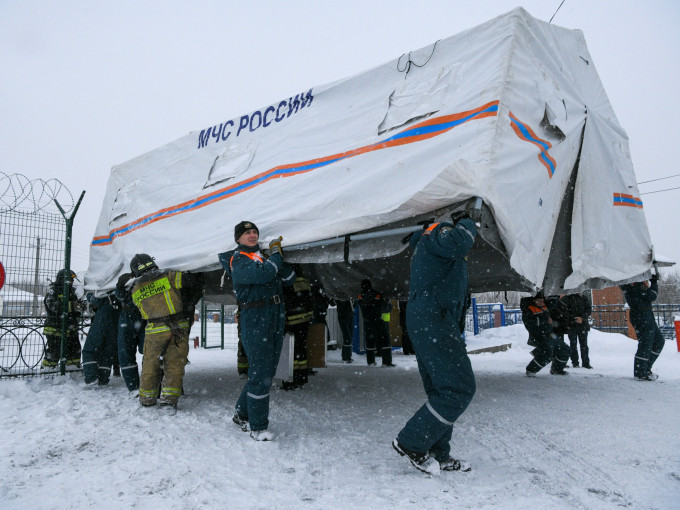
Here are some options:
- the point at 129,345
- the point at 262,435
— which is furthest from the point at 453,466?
the point at 129,345

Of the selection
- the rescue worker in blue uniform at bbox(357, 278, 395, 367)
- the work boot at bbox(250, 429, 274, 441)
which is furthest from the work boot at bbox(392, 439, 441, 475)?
the rescue worker in blue uniform at bbox(357, 278, 395, 367)

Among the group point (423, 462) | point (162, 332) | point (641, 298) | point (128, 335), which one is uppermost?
point (641, 298)

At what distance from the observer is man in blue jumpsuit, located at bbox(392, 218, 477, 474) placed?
253 cm

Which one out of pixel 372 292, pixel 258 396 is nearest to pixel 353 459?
pixel 258 396

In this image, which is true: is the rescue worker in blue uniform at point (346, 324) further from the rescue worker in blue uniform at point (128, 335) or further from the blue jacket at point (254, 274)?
the blue jacket at point (254, 274)

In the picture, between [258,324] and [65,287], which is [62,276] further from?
[258,324]

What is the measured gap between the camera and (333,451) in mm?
3115

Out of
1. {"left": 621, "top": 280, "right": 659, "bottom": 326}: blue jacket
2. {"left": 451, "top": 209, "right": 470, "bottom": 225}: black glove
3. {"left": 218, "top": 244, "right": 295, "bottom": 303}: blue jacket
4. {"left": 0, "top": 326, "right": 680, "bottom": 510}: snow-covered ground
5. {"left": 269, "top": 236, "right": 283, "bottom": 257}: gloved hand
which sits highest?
{"left": 451, "top": 209, "right": 470, "bottom": 225}: black glove

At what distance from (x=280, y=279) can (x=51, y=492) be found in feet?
6.89

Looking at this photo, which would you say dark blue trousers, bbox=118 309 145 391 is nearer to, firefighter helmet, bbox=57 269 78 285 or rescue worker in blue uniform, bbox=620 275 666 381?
firefighter helmet, bbox=57 269 78 285

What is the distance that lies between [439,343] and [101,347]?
505cm

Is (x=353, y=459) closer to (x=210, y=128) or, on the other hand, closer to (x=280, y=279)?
(x=280, y=279)

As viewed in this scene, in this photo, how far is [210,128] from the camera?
228 inches

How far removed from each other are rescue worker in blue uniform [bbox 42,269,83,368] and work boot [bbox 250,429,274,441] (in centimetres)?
449
